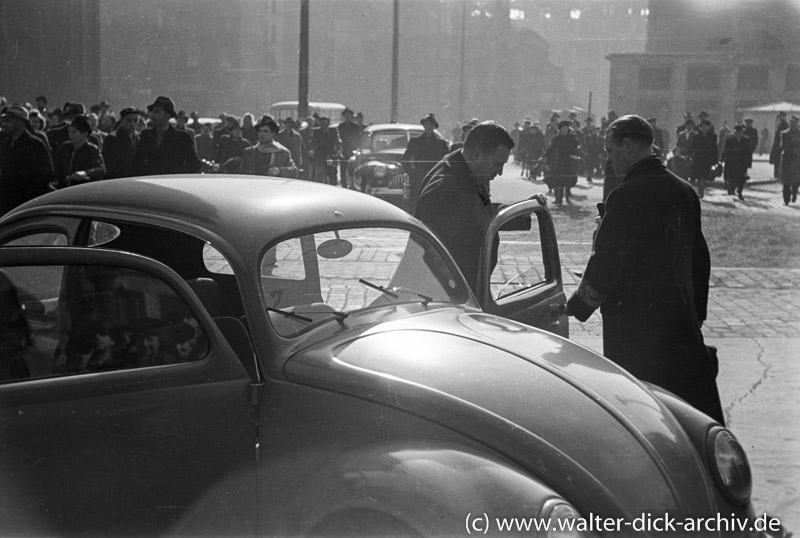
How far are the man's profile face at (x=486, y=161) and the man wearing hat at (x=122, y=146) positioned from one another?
4.74m

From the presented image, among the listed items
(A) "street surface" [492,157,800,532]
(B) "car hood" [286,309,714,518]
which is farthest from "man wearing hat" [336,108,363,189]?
(B) "car hood" [286,309,714,518]

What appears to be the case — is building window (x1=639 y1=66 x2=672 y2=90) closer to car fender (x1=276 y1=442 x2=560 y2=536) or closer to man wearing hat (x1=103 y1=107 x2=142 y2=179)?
man wearing hat (x1=103 y1=107 x2=142 y2=179)

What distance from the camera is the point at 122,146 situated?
848cm

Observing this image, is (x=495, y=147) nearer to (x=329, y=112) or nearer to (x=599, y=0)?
(x=599, y=0)

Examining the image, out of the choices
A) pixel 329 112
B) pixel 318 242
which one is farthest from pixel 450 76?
pixel 329 112

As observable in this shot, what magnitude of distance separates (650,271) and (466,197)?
0.98m

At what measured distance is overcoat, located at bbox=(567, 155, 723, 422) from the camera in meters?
3.95

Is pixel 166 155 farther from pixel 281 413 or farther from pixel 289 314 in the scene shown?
pixel 281 413

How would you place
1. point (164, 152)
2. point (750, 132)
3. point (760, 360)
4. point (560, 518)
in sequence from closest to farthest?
point (560, 518), point (760, 360), point (164, 152), point (750, 132)

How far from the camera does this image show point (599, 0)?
530 centimetres

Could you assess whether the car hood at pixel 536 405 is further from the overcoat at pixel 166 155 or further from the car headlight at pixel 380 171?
the car headlight at pixel 380 171

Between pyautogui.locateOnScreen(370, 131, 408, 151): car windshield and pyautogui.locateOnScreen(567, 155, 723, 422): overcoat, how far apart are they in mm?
14967

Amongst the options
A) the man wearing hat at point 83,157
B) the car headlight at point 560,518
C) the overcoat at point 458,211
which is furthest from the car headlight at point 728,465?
the man wearing hat at point 83,157

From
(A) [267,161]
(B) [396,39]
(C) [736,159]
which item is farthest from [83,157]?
(C) [736,159]
